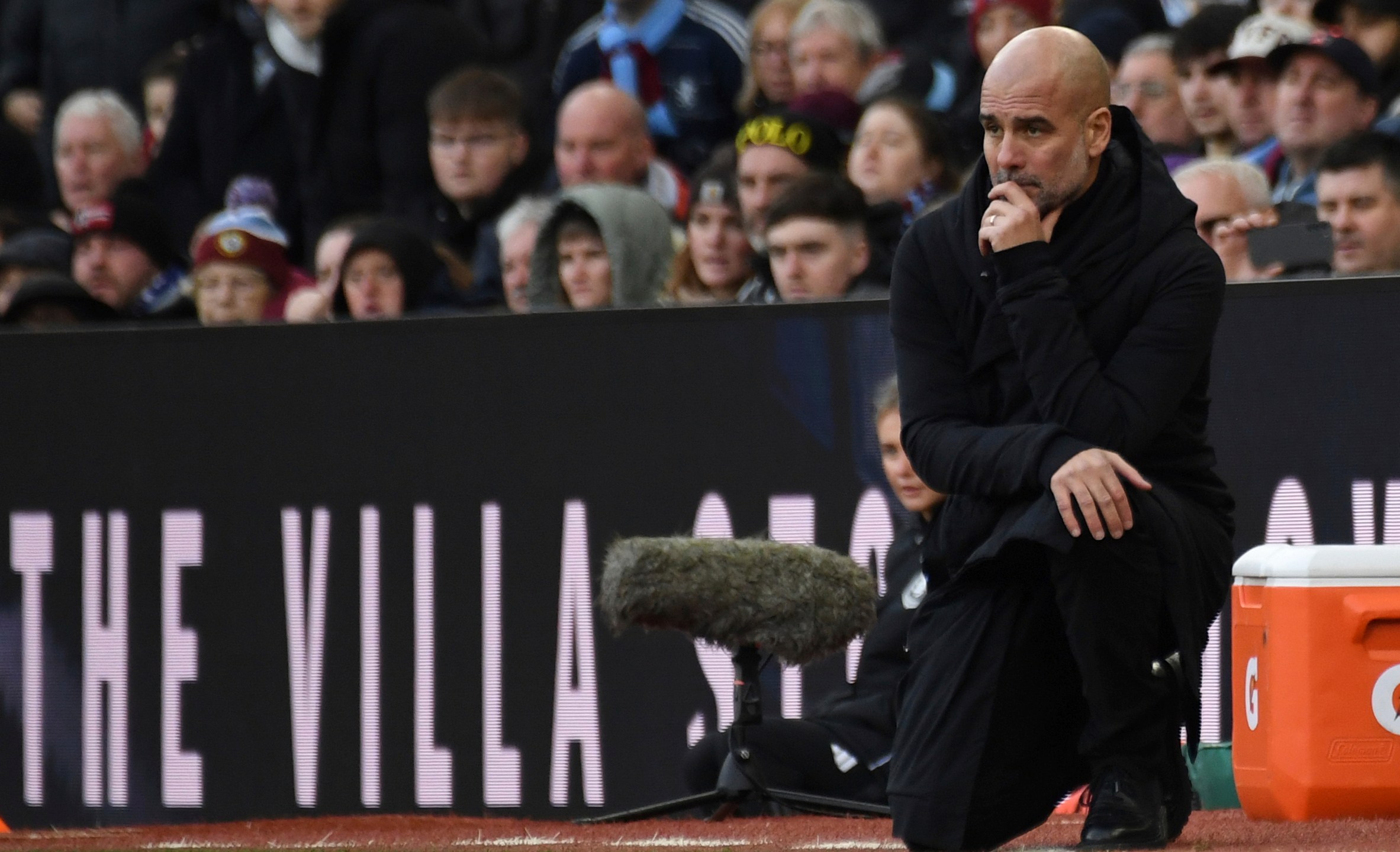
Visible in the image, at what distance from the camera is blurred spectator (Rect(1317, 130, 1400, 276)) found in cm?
628

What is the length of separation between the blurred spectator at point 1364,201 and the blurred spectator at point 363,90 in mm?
3729

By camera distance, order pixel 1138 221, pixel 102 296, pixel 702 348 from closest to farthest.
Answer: pixel 1138 221, pixel 702 348, pixel 102 296

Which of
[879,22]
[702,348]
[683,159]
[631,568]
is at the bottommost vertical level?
[631,568]

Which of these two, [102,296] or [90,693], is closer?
[90,693]

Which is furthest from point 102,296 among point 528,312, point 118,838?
point 118,838

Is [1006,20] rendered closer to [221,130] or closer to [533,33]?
[533,33]

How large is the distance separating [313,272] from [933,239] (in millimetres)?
5243

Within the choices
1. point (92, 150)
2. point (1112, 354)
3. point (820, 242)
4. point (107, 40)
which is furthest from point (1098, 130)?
point (107, 40)

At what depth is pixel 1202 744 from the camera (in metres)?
5.70

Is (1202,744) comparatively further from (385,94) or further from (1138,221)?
(385,94)

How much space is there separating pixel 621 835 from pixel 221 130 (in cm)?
537

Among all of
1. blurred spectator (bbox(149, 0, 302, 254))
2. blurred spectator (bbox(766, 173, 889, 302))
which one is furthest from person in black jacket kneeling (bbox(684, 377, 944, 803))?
blurred spectator (bbox(149, 0, 302, 254))

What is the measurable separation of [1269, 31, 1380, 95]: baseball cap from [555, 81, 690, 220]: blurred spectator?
2122 millimetres

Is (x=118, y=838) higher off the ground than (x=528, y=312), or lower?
lower
